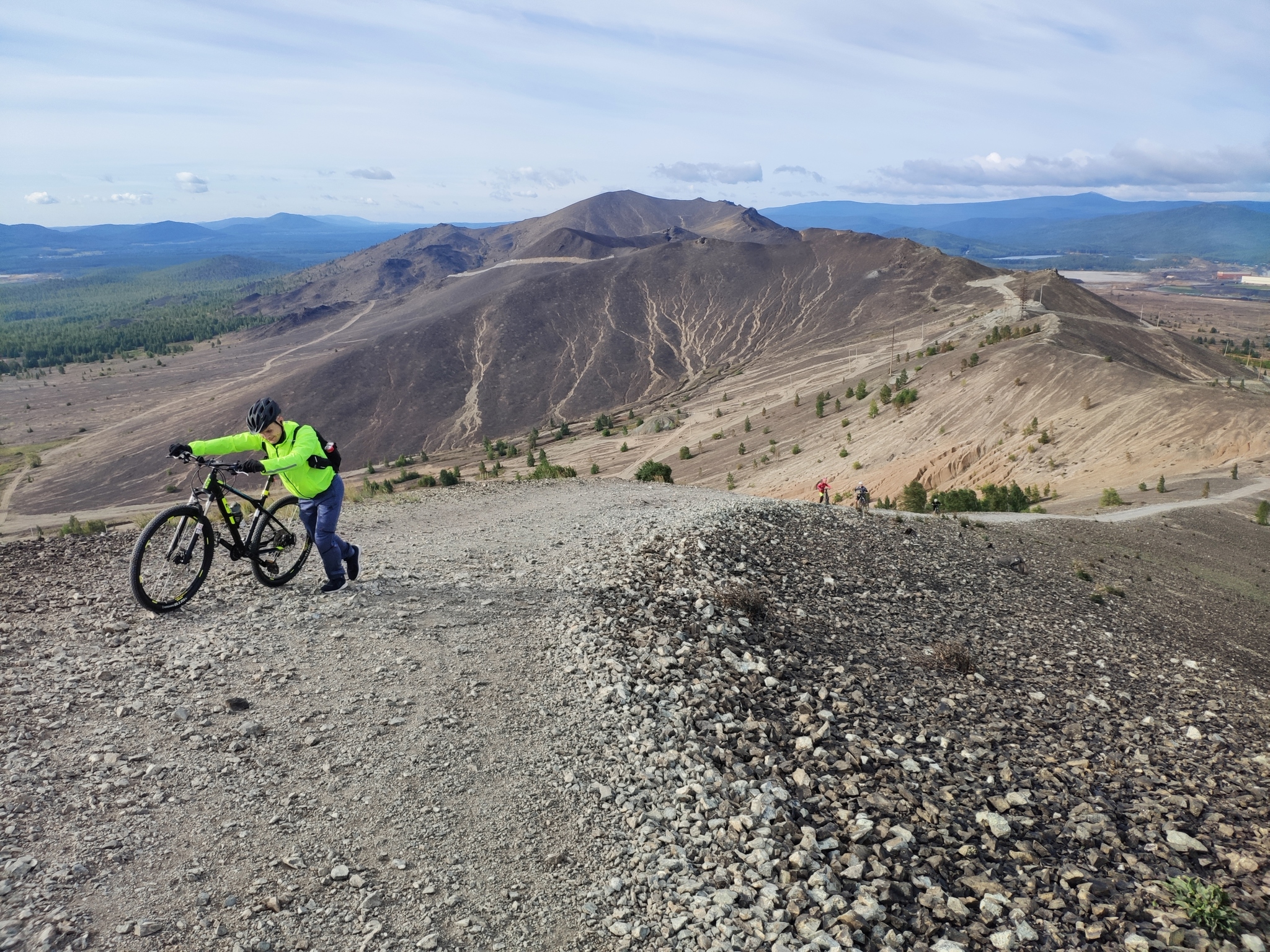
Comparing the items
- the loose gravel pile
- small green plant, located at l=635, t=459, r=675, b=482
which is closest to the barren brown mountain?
small green plant, located at l=635, t=459, r=675, b=482

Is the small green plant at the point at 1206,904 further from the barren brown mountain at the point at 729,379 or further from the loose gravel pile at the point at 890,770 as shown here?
the barren brown mountain at the point at 729,379

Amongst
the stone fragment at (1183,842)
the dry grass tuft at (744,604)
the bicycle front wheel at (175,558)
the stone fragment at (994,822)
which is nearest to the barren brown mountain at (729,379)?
the dry grass tuft at (744,604)

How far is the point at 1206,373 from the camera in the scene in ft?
234

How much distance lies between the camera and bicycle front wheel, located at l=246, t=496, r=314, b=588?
8.52 metres

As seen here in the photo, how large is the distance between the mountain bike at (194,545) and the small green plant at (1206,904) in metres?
8.89

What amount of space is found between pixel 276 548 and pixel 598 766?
5332mm

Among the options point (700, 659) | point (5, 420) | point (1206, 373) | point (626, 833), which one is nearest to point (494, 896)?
point (626, 833)

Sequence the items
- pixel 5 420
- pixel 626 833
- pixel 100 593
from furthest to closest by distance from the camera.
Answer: pixel 5 420 → pixel 100 593 → pixel 626 833

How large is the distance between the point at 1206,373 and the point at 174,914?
3568 inches

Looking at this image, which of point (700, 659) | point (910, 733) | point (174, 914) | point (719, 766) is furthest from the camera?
point (700, 659)

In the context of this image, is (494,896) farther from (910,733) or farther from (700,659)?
(910,733)

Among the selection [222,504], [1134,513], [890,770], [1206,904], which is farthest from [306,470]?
[1134,513]

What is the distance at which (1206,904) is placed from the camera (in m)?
4.61

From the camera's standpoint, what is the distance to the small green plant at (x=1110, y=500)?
82.9 ft
